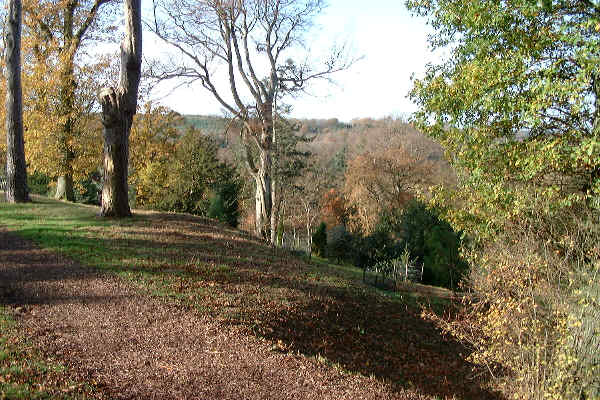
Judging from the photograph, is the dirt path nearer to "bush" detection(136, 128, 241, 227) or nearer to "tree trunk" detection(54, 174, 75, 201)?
"tree trunk" detection(54, 174, 75, 201)

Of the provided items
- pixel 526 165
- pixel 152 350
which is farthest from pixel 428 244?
pixel 152 350

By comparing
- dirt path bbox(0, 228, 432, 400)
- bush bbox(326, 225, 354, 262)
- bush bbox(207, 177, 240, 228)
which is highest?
bush bbox(207, 177, 240, 228)

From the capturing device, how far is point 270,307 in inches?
364

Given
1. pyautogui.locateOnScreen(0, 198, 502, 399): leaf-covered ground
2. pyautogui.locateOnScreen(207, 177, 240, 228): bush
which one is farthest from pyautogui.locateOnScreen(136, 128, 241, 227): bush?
pyautogui.locateOnScreen(0, 198, 502, 399): leaf-covered ground

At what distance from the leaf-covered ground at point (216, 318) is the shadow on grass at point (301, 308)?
41 mm

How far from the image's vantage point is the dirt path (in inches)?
228

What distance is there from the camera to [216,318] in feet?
26.4

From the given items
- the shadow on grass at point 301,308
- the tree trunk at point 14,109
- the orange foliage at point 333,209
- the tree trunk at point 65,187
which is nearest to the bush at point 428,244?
the shadow on grass at point 301,308

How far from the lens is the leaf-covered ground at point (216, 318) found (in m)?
6.29

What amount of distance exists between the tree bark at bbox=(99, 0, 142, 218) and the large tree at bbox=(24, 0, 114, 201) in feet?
27.4

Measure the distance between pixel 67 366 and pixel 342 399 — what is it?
3.44 meters

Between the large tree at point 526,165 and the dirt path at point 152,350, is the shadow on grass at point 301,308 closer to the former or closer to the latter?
the dirt path at point 152,350

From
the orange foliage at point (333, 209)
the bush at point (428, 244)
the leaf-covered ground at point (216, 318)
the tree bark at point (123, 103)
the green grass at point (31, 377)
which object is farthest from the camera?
the orange foliage at point (333, 209)

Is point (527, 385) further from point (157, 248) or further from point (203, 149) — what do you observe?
point (203, 149)
